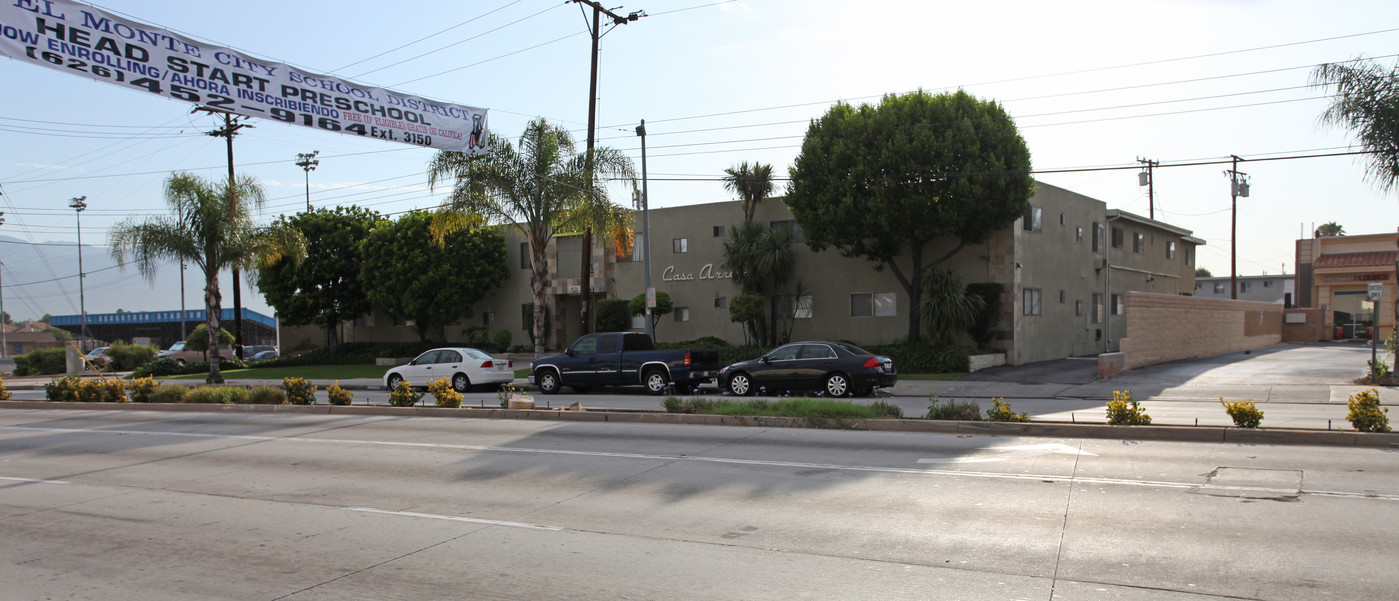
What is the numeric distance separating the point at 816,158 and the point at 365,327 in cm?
2712

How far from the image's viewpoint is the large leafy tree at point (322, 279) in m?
41.3

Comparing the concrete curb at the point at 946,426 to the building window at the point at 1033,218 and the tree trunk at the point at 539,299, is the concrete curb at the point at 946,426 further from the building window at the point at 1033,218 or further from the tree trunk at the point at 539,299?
the building window at the point at 1033,218

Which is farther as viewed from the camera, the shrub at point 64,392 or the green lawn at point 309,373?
the green lawn at point 309,373

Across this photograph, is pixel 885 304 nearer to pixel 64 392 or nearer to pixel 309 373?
pixel 309 373

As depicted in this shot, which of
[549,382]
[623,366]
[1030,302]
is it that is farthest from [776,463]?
[1030,302]

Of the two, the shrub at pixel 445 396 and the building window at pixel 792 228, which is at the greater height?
the building window at pixel 792 228

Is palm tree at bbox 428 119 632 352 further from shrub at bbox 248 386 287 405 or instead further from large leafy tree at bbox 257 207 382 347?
large leafy tree at bbox 257 207 382 347

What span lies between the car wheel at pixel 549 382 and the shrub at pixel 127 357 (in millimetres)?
29421

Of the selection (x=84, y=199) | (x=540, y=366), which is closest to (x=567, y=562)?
(x=540, y=366)

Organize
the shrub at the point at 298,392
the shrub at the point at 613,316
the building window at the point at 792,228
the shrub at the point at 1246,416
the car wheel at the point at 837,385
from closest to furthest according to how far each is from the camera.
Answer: the shrub at the point at 1246,416 → the shrub at the point at 298,392 → the car wheel at the point at 837,385 → the building window at the point at 792,228 → the shrub at the point at 613,316

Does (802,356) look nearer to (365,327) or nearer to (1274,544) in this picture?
(1274,544)

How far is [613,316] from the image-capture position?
1331 inches

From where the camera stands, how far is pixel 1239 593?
5.55 metres

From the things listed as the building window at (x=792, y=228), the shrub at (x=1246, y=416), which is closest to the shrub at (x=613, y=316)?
the building window at (x=792, y=228)
